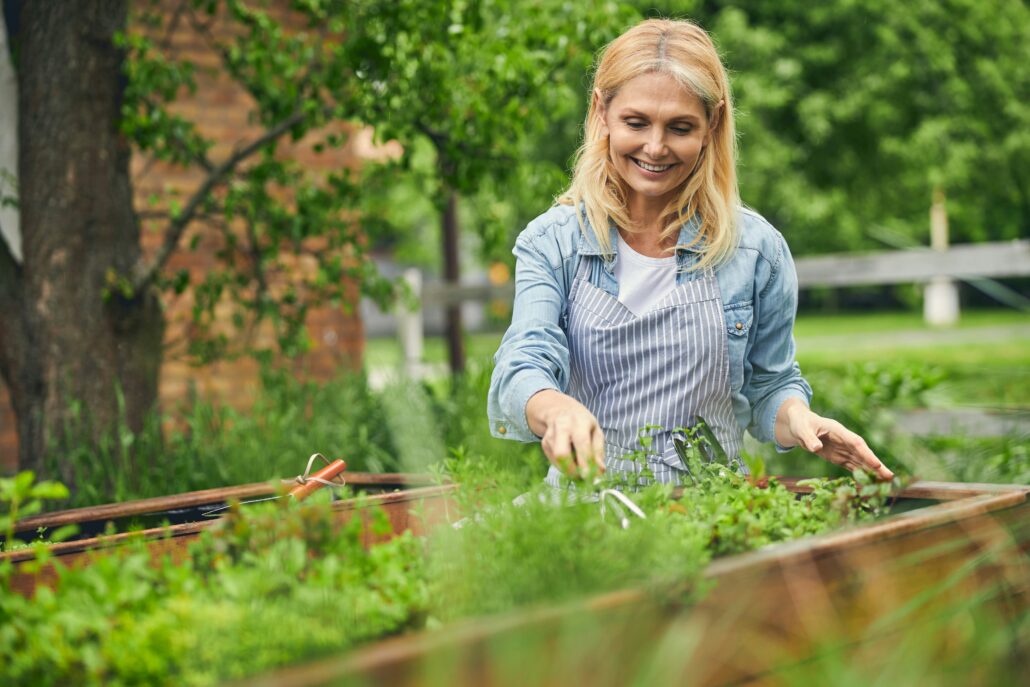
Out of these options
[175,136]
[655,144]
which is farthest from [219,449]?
[655,144]

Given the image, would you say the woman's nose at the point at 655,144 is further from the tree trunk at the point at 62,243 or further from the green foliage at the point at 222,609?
the tree trunk at the point at 62,243

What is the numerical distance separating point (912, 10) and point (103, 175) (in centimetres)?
1657

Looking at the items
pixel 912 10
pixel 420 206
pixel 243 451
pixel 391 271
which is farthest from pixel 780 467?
pixel 391 271

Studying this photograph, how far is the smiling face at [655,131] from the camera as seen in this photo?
242 cm

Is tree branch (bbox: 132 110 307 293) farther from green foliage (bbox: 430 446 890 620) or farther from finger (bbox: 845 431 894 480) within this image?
finger (bbox: 845 431 894 480)

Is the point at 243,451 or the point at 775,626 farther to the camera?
the point at 243,451

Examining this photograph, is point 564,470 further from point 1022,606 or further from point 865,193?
point 865,193

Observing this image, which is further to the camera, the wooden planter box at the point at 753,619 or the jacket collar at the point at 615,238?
the jacket collar at the point at 615,238

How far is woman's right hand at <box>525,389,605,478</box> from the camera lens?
69.5 inches

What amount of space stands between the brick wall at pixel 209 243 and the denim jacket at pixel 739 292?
357 cm

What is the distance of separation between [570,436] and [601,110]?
99 centimetres

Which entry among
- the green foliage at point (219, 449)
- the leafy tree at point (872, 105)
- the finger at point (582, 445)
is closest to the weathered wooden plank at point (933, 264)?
the green foliage at point (219, 449)

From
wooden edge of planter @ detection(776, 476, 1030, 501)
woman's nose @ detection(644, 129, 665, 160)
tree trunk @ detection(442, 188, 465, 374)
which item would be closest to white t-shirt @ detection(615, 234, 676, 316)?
woman's nose @ detection(644, 129, 665, 160)

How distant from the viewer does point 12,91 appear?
486cm
